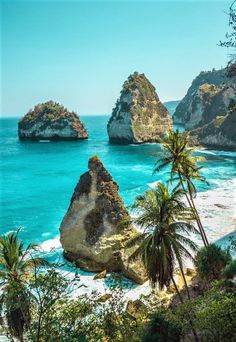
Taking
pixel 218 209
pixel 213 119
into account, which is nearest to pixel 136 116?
pixel 213 119

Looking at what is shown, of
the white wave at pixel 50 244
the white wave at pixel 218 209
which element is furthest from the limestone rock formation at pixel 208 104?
the white wave at pixel 50 244

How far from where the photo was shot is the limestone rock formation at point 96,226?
128 ft

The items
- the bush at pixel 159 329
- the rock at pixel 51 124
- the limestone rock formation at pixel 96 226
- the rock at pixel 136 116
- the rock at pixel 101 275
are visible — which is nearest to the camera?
the bush at pixel 159 329

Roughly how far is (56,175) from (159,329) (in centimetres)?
7875

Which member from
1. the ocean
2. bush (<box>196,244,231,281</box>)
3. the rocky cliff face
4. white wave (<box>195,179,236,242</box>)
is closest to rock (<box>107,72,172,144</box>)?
the ocean

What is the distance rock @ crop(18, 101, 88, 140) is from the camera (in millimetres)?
169375

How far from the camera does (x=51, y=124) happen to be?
171 metres

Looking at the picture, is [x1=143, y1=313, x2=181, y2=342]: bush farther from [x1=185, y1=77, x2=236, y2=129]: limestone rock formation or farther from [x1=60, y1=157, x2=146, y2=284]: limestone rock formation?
[x1=185, y1=77, x2=236, y2=129]: limestone rock formation

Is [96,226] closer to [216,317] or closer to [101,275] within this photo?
[101,275]

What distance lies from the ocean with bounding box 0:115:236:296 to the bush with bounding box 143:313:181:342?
1962 cm

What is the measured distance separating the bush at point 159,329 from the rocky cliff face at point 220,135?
4628 inches

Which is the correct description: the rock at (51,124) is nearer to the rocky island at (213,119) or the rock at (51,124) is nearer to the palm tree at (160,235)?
the rocky island at (213,119)

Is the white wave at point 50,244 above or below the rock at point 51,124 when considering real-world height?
below

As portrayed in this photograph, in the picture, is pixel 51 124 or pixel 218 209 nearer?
pixel 218 209
